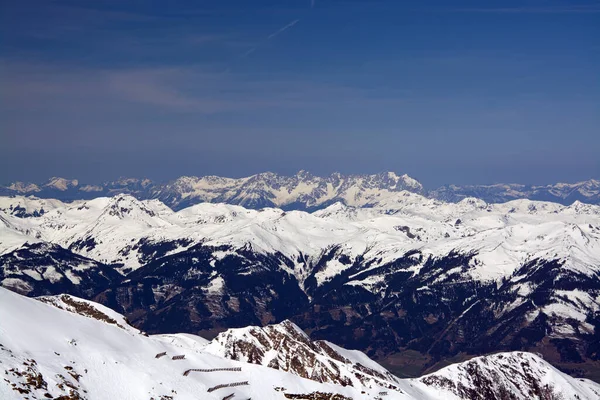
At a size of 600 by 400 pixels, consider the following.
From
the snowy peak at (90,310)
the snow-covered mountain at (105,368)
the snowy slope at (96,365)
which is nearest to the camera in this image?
the snow-covered mountain at (105,368)

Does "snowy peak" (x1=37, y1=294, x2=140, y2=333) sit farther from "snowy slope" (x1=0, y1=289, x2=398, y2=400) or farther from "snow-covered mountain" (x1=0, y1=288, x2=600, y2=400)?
"snow-covered mountain" (x1=0, y1=288, x2=600, y2=400)

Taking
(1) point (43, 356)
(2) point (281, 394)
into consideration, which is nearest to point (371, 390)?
(2) point (281, 394)

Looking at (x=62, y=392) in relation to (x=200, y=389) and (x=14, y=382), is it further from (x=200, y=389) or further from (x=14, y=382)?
(x=200, y=389)

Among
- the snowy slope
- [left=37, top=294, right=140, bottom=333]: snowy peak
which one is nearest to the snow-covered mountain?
the snowy slope

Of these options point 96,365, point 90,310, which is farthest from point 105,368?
point 90,310

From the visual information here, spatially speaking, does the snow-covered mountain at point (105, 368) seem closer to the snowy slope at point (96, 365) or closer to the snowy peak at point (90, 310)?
the snowy slope at point (96, 365)

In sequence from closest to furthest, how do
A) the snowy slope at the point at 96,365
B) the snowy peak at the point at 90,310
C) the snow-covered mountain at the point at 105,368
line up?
1. the snow-covered mountain at the point at 105,368
2. the snowy slope at the point at 96,365
3. the snowy peak at the point at 90,310

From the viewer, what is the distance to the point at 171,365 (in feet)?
418

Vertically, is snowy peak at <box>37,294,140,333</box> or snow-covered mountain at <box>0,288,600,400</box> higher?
snow-covered mountain at <box>0,288,600,400</box>

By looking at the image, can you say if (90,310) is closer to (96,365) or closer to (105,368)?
(96,365)

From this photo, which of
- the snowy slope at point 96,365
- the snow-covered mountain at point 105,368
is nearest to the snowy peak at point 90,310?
the snowy slope at point 96,365

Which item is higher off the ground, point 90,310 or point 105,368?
point 105,368

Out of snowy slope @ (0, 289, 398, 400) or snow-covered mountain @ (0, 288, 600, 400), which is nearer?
snow-covered mountain @ (0, 288, 600, 400)

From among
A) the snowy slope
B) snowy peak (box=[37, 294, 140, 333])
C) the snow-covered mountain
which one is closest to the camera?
the snow-covered mountain
